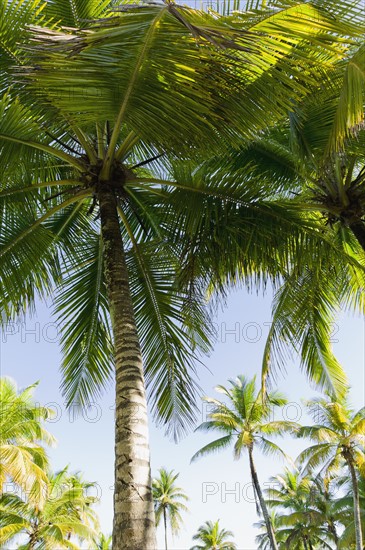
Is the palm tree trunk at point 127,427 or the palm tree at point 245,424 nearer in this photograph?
the palm tree trunk at point 127,427

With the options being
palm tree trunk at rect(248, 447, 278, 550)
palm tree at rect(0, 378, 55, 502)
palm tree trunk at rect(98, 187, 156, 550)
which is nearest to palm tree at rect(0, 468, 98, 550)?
palm tree at rect(0, 378, 55, 502)

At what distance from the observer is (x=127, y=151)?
5.75m

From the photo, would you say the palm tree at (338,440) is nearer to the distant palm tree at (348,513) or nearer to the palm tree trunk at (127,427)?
the distant palm tree at (348,513)

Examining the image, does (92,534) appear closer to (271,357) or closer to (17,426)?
(17,426)

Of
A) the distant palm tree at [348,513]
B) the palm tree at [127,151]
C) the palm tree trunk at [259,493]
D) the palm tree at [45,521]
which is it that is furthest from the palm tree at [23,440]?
the distant palm tree at [348,513]

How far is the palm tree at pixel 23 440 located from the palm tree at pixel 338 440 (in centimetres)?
1234

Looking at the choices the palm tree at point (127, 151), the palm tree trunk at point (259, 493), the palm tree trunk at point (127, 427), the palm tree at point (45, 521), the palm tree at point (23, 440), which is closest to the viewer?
the palm tree trunk at point (127, 427)

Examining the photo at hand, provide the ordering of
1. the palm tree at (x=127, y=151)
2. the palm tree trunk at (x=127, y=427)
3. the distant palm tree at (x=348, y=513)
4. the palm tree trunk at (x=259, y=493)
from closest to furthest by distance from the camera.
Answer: the palm tree trunk at (x=127, y=427) → the palm tree at (x=127, y=151) → the palm tree trunk at (x=259, y=493) → the distant palm tree at (x=348, y=513)

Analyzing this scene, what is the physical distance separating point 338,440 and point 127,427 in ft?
72.2

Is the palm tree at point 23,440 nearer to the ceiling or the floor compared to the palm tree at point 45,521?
nearer to the ceiling

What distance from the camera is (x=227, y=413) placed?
2497 cm

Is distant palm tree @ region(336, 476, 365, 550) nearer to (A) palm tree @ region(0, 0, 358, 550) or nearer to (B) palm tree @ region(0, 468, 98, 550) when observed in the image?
(B) palm tree @ region(0, 468, 98, 550)

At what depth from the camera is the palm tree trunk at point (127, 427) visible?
3.03 meters

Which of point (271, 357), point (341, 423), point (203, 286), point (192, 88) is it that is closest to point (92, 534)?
point (341, 423)
